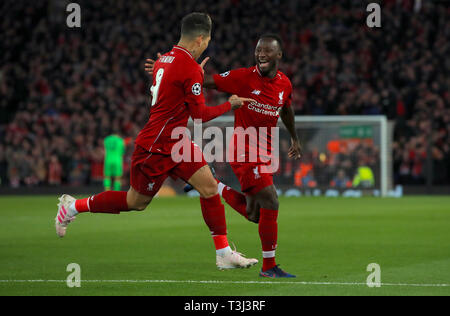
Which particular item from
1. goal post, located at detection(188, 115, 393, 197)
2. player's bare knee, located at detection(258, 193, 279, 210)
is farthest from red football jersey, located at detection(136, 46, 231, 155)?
goal post, located at detection(188, 115, 393, 197)

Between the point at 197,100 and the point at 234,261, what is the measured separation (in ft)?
5.01

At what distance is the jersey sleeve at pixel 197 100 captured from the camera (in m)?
6.77

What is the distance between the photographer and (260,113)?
24.8 ft

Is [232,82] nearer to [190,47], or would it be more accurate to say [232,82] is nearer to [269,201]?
[190,47]

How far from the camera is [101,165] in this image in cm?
2447

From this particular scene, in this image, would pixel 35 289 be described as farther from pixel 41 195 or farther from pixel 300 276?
pixel 41 195

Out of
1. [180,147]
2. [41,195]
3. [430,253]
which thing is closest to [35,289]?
[180,147]

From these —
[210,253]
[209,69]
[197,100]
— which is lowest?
[210,253]

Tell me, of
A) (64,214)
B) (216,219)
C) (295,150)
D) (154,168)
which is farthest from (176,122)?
(295,150)

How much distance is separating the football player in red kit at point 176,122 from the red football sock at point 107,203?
10mm

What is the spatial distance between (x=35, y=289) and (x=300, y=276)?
2308 mm

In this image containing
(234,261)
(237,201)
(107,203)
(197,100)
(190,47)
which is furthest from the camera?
(237,201)

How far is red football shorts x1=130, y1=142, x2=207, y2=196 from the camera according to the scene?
7020 mm

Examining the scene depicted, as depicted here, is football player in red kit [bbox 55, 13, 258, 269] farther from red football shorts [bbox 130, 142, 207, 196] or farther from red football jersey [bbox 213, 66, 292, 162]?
red football jersey [bbox 213, 66, 292, 162]
